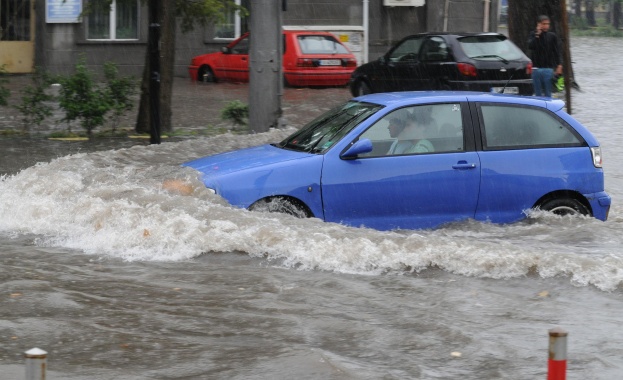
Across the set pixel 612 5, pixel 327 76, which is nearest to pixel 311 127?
pixel 327 76

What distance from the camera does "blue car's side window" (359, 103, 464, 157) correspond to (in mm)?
9977

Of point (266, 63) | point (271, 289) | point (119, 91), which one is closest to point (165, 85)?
point (119, 91)

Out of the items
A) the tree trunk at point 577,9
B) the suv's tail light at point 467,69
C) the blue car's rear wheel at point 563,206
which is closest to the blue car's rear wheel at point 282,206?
the blue car's rear wheel at point 563,206

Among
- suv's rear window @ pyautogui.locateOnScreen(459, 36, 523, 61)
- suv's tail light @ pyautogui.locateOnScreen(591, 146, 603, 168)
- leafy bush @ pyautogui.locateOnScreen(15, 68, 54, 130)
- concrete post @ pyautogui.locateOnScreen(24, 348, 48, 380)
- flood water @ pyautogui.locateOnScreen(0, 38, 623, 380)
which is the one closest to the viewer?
concrete post @ pyautogui.locateOnScreen(24, 348, 48, 380)

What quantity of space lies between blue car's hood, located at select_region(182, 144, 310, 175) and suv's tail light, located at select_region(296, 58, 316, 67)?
16428mm

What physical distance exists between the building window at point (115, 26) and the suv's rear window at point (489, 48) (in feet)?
42.7

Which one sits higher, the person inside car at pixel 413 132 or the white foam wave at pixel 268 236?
the person inside car at pixel 413 132

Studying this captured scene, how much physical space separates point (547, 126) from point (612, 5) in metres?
65.1

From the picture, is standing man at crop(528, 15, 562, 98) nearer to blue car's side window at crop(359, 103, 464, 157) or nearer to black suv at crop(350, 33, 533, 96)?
black suv at crop(350, 33, 533, 96)

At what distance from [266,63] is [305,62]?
12.6 metres

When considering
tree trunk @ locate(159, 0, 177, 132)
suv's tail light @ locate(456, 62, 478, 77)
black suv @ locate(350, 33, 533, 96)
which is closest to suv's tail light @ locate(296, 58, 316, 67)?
black suv @ locate(350, 33, 533, 96)

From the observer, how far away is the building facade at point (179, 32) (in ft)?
98.3

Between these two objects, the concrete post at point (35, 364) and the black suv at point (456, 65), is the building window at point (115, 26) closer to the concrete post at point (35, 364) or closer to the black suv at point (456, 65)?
the black suv at point (456, 65)

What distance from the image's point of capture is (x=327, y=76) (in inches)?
1063
